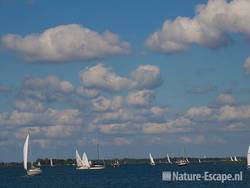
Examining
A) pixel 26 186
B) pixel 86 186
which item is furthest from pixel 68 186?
pixel 26 186

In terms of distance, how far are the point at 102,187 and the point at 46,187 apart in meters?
13.7

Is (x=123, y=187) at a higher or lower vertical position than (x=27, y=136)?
lower

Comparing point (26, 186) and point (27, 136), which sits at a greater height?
point (27, 136)

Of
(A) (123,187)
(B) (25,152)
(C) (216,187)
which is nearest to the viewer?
(C) (216,187)

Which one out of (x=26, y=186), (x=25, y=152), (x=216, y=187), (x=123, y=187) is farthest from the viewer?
(x=25, y=152)

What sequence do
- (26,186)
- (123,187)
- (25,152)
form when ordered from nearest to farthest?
(123,187) → (26,186) → (25,152)

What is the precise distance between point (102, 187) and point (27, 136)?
58.3m

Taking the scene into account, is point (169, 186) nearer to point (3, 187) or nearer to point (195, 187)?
point (195, 187)

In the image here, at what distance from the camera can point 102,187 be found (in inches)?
5733

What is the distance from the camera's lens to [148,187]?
138m

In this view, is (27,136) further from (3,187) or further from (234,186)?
(234,186)

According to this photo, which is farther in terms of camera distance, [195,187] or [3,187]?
[3,187]

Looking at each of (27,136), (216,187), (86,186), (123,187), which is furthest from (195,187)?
(27,136)

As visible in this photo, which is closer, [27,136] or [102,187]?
[102,187]
